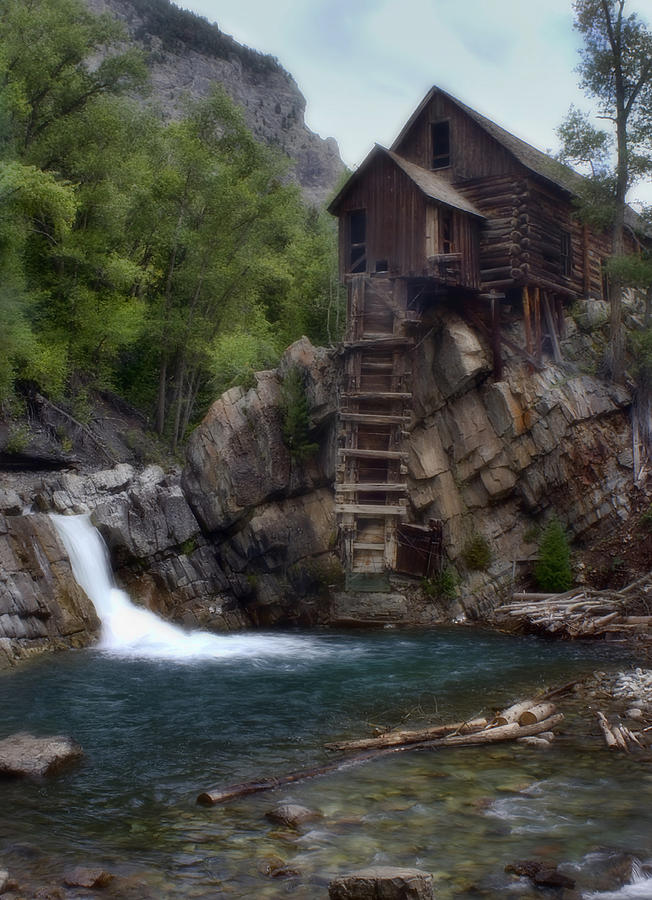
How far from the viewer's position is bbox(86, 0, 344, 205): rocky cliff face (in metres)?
90.2

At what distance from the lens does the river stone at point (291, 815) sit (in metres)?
8.77

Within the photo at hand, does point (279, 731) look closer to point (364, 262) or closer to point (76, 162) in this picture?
point (364, 262)

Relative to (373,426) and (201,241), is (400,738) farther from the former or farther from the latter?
(201,241)

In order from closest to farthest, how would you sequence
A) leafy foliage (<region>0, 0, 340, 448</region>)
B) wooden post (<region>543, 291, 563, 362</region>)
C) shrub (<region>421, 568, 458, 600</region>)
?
shrub (<region>421, 568, 458, 600</region>), leafy foliage (<region>0, 0, 340, 448</region>), wooden post (<region>543, 291, 563, 362</region>)

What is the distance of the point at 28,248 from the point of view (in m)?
29.6

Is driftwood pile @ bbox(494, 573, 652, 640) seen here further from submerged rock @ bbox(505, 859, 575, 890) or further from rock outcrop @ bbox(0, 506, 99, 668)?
submerged rock @ bbox(505, 859, 575, 890)

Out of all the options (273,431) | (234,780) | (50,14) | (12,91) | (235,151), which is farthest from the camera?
(235,151)

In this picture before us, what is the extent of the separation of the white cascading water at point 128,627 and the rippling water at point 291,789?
3061mm

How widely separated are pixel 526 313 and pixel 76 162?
1884cm

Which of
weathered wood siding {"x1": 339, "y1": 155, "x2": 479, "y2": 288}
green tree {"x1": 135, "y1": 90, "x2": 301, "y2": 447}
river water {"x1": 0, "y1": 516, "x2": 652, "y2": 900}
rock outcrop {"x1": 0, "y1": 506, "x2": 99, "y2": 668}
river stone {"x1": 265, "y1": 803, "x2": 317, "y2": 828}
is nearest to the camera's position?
river water {"x1": 0, "y1": 516, "x2": 652, "y2": 900}

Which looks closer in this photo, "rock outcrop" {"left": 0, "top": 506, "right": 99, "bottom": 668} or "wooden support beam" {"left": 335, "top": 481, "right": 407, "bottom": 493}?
"rock outcrop" {"left": 0, "top": 506, "right": 99, "bottom": 668}

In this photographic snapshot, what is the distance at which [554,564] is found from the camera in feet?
79.0

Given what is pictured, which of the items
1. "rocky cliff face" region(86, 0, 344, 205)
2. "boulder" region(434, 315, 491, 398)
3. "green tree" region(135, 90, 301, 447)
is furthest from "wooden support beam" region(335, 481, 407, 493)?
"rocky cliff face" region(86, 0, 344, 205)

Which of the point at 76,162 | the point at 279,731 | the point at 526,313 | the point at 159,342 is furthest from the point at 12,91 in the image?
the point at 279,731
